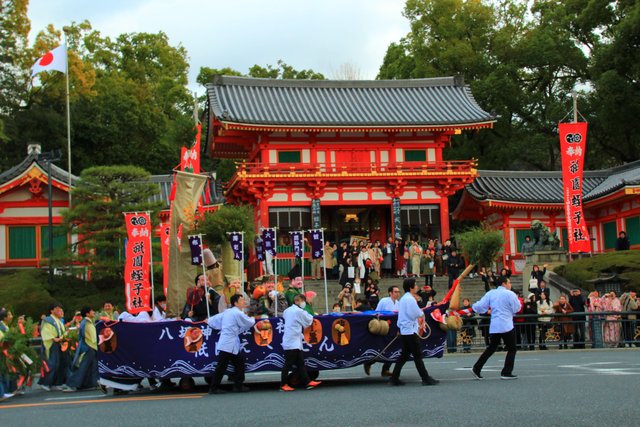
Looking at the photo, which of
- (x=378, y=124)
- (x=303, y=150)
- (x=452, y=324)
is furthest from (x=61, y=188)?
(x=452, y=324)

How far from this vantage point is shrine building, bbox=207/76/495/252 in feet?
114

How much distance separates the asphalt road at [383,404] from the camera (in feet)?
29.3

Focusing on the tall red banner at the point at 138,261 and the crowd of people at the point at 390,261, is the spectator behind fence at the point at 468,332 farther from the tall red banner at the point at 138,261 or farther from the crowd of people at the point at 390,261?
the tall red banner at the point at 138,261

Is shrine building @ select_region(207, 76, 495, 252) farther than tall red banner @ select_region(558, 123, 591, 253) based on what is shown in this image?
Yes

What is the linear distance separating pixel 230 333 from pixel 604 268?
53.8 feet

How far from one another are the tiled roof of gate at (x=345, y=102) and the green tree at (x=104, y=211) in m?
5.20

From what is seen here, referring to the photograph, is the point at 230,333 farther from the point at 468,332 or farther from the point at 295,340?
the point at 468,332

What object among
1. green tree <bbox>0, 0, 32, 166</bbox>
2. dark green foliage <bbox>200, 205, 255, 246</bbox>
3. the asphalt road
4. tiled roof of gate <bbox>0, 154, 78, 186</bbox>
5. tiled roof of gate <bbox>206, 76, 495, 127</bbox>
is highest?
green tree <bbox>0, 0, 32, 166</bbox>

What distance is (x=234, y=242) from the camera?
63.9 feet

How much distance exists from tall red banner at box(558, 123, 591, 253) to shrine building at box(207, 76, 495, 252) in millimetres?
7410

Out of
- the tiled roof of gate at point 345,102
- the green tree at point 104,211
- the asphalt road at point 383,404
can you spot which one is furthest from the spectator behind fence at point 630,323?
the green tree at point 104,211

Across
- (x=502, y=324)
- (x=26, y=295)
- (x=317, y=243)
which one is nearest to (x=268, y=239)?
(x=317, y=243)

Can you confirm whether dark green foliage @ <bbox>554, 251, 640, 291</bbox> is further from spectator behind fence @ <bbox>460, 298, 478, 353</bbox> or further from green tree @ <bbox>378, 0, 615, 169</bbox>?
green tree @ <bbox>378, 0, 615, 169</bbox>

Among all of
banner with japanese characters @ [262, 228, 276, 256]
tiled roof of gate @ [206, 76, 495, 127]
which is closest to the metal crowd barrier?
banner with japanese characters @ [262, 228, 276, 256]
